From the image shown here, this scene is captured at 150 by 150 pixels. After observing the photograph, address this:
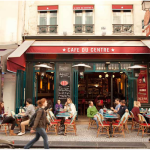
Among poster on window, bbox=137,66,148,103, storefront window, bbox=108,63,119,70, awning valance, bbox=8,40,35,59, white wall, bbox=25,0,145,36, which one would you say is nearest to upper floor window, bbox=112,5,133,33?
white wall, bbox=25,0,145,36

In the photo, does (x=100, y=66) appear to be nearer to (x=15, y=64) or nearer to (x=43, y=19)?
(x=43, y=19)

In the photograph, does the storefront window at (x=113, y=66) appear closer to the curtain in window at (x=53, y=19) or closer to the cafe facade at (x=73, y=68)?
the cafe facade at (x=73, y=68)

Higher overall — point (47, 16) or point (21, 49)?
point (47, 16)

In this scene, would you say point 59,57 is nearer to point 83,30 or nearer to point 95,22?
point 83,30

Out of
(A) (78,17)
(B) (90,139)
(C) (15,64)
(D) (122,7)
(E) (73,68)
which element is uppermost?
(D) (122,7)

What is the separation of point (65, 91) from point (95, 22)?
4272mm

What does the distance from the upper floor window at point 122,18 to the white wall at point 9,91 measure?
6.37 meters

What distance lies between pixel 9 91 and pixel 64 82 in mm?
3054

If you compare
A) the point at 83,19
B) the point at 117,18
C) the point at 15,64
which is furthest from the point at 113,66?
the point at 15,64

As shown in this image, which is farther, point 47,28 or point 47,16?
point 47,16

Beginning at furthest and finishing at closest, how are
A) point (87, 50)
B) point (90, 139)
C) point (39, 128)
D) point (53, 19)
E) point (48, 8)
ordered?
point (53, 19) < point (48, 8) < point (87, 50) < point (90, 139) < point (39, 128)

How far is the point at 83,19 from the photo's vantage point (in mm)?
11133

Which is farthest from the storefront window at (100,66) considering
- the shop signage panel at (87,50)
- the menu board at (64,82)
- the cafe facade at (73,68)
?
the menu board at (64,82)

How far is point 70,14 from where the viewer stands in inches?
432
